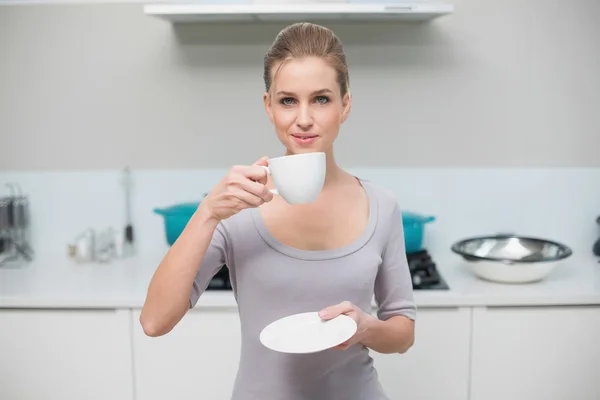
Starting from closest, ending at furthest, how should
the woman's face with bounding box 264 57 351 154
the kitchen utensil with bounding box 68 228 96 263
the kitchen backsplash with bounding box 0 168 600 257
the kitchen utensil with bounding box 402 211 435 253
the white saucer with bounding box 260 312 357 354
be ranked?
the white saucer with bounding box 260 312 357 354
the woman's face with bounding box 264 57 351 154
the kitchen utensil with bounding box 402 211 435 253
the kitchen utensil with bounding box 68 228 96 263
the kitchen backsplash with bounding box 0 168 600 257

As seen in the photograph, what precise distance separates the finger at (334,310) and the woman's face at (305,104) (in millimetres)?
262

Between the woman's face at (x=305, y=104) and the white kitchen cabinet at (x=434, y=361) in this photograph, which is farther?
the white kitchen cabinet at (x=434, y=361)

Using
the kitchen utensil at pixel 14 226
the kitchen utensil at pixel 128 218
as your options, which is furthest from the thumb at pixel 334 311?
Answer: the kitchen utensil at pixel 14 226

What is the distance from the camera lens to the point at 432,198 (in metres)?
2.46

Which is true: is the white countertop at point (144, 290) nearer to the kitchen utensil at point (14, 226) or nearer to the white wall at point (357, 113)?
the kitchen utensil at point (14, 226)

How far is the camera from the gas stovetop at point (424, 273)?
6.51ft

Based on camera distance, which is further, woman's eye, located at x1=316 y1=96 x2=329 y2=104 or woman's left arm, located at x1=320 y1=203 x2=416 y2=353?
woman's left arm, located at x1=320 y1=203 x2=416 y2=353

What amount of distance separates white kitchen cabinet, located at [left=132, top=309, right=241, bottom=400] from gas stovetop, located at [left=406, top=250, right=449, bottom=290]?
22.6 inches

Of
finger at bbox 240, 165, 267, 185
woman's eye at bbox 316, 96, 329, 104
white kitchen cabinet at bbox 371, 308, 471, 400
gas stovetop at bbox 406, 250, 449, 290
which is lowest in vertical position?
white kitchen cabinet at bbox 371, 308, 471, 400

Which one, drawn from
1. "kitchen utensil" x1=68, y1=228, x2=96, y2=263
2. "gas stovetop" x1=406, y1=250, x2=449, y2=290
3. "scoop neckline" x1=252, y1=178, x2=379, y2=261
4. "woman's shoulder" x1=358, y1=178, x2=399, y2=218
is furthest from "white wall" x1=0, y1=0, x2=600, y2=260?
"scoop neckline" x1=252, y1=178, x2=379, y2=261

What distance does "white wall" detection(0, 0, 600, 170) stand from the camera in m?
2.38

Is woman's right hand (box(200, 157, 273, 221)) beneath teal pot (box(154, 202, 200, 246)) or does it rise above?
above

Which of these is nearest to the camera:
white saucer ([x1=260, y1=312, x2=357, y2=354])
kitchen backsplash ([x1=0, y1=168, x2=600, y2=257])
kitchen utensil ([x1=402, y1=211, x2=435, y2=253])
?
white saucer ([x1=260, y1=312, x2=357, y2=354])

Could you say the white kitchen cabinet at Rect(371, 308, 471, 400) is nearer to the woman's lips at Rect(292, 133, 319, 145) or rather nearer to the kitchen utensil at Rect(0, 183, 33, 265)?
the woman's lips at Rect(292, 133, 319, 145)
